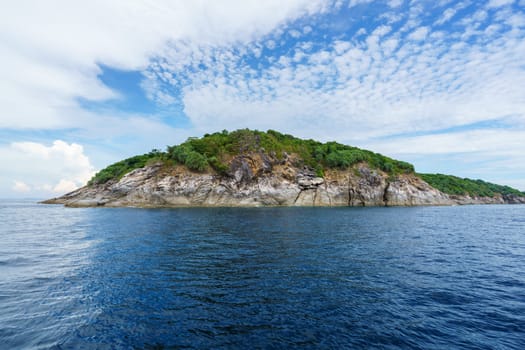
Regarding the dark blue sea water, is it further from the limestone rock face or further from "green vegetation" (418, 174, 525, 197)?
"green vegetation" (418, 174, 525, 197)

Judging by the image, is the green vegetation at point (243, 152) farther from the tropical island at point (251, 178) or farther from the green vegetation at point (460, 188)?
the green vegetation at point (460, 188)

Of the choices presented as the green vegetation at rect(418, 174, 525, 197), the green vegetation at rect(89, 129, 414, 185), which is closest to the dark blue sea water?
the green vegetation at rect(89, 129, 414, 185)

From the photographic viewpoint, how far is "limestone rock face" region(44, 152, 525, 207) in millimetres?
81688

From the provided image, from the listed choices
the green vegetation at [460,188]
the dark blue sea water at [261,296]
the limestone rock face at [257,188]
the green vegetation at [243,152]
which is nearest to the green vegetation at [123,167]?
the green vegetation at [243,152]

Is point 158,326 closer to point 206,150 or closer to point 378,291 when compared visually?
point 378,291

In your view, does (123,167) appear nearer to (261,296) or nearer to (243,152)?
(243,152)

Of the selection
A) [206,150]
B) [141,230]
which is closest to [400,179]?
[206,150]

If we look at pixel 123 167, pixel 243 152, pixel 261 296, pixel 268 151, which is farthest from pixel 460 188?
pixel 261 296

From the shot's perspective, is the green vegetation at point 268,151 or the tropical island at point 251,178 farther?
the green vegetation at point 268,151

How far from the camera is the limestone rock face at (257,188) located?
81.7 m

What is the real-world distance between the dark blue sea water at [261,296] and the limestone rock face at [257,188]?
2326 inches

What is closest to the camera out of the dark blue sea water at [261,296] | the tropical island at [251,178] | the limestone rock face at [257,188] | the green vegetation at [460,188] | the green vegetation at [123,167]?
the dark blue sea water at [261,296]

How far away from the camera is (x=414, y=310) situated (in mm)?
11148

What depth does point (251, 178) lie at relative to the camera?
91.2 metres
